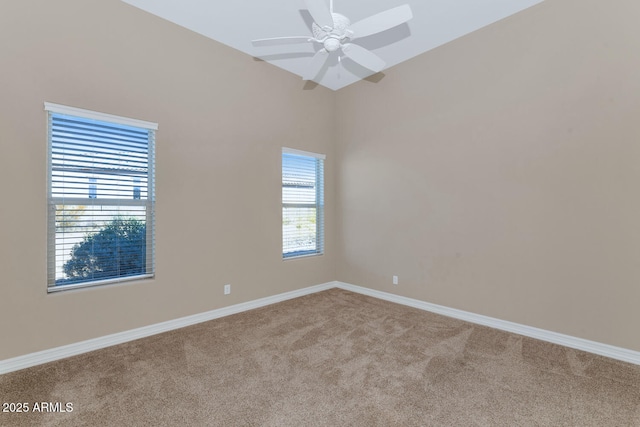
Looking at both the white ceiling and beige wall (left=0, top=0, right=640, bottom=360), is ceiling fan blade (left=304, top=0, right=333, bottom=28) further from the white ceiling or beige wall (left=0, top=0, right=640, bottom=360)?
beige wall (left=0, top=0, right=640, bottom=360)

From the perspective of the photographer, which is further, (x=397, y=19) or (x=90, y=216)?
(x=90, y=216)

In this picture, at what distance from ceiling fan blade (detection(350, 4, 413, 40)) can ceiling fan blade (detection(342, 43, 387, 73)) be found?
21 centimetres

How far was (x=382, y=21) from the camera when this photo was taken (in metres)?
2.13

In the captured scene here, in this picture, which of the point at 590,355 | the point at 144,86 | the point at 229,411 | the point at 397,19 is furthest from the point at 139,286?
the point at 590,355

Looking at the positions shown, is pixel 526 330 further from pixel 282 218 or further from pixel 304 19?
pixel 304 19

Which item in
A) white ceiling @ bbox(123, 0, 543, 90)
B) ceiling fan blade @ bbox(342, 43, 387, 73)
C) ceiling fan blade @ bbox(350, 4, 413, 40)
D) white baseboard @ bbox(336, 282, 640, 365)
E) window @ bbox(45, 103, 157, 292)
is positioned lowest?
white baseboard @ bbox(336, 282, 640, 365)

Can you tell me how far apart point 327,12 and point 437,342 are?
292 centimetres

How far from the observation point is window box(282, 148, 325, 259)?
4309mm

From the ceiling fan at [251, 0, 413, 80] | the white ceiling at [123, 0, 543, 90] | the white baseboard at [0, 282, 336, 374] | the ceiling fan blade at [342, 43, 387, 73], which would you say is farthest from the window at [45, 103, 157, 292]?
the ceiling fan blade at [342, 43, 387, 73]

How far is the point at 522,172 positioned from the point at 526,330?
1595mm

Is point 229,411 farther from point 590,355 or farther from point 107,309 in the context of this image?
point 590,355

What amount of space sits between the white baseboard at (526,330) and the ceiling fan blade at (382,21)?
305 cm

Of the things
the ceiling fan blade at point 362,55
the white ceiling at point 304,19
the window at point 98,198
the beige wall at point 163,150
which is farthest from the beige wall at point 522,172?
the window at point 98,198

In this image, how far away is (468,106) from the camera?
11.2ft
